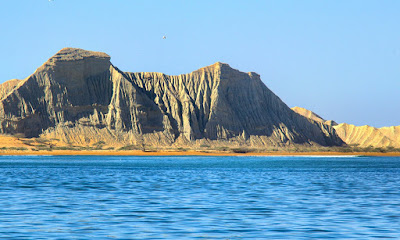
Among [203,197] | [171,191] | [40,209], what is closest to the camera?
[40,209]

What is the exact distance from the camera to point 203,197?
3741 centimetres

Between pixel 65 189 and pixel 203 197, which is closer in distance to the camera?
pixel 203 197

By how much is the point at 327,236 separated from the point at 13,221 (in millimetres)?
12785

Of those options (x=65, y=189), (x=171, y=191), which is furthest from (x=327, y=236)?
(x=65, y=189)

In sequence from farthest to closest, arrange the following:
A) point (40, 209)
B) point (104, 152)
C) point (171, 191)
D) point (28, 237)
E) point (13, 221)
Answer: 1. point (104, 152)
2. point (171, 191)
3. point (40, 209)
4. point (13, 221)
5. point (28, 237)

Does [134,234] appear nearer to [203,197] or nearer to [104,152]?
[203,197]

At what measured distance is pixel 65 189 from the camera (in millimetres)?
43875

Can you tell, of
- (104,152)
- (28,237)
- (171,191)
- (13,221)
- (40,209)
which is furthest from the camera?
(104,152)

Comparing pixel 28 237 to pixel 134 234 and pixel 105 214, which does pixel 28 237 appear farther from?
pixel 105 214

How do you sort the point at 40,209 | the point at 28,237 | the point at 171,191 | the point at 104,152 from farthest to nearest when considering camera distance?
the point at 104,152 → the point at 171,191 → the point at 40,209 → the point at 28,237

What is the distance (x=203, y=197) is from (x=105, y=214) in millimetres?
9871

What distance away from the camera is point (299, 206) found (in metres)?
32.3

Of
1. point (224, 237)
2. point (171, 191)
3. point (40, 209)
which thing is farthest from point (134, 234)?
point (171, 191)

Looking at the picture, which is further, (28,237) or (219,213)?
(219,213)
